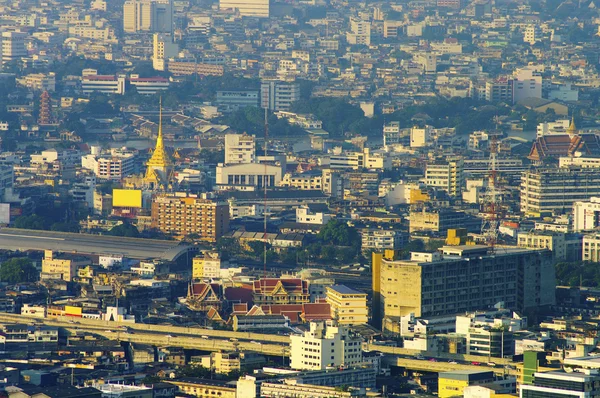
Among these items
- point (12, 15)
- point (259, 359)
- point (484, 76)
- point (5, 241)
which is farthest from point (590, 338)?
point (12, 15)

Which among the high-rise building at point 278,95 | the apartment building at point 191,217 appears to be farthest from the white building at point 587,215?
the high-rise building at point 278,95

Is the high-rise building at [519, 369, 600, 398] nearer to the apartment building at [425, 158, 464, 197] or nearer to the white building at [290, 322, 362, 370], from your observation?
the white building at [290, 322, 362, 370]

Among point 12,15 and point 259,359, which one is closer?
point 259,359

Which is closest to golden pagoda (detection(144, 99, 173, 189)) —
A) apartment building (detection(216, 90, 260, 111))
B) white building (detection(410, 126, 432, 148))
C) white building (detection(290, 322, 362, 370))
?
white building (detection(410, 126, 432, 148))

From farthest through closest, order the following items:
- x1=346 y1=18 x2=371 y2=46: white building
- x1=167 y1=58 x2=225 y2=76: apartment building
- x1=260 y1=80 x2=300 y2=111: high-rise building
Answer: x1=346 y1=18 x2=371 y2=46: white building → x1=167 y1=58 x2=225 y2=76: apartment building → x1=260 y1=80 x2=300 y2=111: high-rise building

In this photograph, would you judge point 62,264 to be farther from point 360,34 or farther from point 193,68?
point 360,34

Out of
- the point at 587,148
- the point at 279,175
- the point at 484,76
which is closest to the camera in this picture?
the point at 279,175

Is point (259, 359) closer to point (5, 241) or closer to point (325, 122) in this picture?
point (5, 241)
